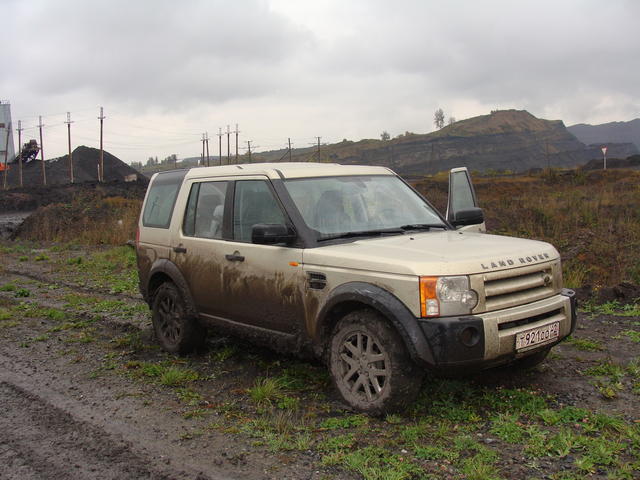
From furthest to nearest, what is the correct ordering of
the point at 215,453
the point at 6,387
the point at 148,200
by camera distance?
the point at 148,200
the point at 6,387
the point at 215,453

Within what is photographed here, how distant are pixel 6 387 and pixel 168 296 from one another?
1.75 m

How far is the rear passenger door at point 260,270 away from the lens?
16.5 feet

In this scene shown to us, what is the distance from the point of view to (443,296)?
4.16m

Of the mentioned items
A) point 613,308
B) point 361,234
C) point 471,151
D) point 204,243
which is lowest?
point 613,308

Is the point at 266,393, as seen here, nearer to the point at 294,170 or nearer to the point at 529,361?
the point at 294,170

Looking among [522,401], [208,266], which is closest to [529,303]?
[522,401]

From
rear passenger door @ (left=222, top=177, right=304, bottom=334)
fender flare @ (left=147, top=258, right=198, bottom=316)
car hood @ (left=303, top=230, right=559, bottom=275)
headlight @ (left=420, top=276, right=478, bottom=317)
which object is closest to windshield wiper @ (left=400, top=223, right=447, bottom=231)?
car hood @ (left=303, top=230, right=559, bottom=275)

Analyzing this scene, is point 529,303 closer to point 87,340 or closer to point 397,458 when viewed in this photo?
point 397,458

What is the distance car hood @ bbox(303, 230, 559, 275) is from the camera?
4.22 metres

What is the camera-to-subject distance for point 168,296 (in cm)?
664

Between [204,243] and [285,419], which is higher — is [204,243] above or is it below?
above

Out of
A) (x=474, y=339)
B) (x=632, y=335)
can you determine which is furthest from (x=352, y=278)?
(x=632, y=335)

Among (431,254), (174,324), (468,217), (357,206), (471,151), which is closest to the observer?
(431,254)

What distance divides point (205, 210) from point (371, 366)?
257 cm
